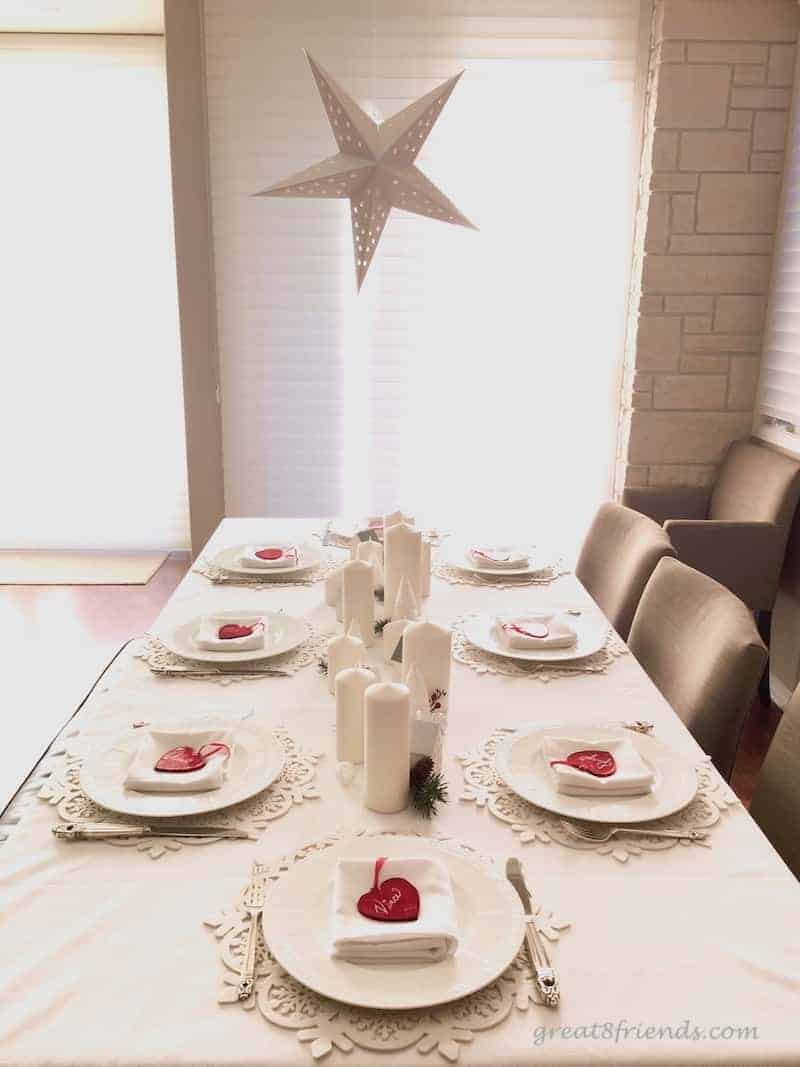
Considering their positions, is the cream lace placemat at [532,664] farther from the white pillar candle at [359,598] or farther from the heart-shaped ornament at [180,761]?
the heart-shaped ornament at [180,761]

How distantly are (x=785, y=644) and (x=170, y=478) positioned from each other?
9.20ft

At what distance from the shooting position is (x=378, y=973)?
0.89 metres

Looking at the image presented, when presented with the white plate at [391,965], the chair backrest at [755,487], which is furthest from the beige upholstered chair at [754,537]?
the white plate at [391,965]

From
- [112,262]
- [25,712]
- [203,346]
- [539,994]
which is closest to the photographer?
[539,994]

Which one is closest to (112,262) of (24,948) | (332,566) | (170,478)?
(170,478)

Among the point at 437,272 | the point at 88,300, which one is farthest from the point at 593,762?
the point at 88,300

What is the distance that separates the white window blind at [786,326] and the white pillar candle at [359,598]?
200cm

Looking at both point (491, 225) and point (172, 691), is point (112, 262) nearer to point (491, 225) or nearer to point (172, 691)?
point (491, 225)

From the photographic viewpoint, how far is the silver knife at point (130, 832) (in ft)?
3.65

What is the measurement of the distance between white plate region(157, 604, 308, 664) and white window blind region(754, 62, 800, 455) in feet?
6.74

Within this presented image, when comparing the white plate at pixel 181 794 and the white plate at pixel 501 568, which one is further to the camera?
the white plate at pixel 501 568

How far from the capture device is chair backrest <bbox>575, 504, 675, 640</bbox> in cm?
213

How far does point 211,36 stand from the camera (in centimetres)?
337

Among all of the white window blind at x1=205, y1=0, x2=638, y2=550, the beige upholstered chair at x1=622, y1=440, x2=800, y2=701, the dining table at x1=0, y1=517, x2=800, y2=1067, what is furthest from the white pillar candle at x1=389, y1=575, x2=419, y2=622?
the white window blind at x1=205, y1=0, x2=638, y2=550
